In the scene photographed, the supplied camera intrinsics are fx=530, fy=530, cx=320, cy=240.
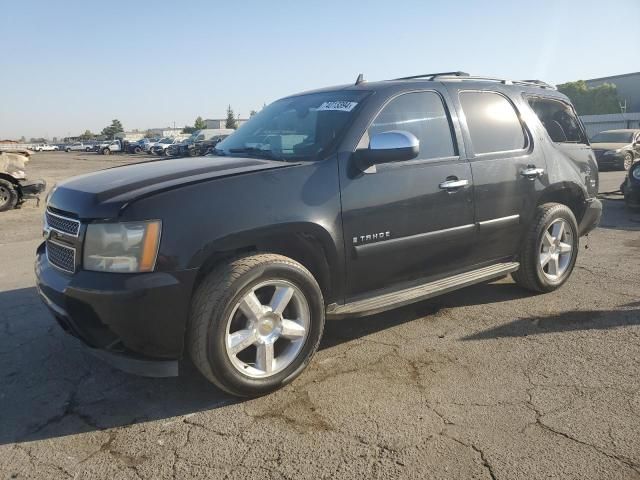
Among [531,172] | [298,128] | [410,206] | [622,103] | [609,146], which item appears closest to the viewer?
[410,206]

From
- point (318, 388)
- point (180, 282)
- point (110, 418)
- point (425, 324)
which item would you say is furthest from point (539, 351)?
point (110, 418)

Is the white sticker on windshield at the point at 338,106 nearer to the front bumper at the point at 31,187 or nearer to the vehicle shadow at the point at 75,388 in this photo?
the vehicle shadow at the point at 75,388

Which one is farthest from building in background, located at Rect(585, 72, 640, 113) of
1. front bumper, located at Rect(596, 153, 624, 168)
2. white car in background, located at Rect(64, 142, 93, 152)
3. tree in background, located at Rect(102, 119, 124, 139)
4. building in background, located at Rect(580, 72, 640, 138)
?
tree in background, located at Rect(102, 119, 124, 139)

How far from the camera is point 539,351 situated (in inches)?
142

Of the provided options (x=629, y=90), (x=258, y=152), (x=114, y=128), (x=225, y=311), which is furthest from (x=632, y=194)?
(x=114, y=128)

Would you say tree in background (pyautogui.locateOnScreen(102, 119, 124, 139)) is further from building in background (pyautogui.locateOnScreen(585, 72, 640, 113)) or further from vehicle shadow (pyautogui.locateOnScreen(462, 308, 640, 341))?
vehicle shadow (pyautogui.locateOnScreen(462, 308, 640, 341))

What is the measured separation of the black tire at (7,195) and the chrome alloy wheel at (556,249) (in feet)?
36.5

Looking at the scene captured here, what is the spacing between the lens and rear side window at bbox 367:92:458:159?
146 inches

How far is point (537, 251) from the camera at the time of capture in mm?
4613

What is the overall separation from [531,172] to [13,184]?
11.2 meters

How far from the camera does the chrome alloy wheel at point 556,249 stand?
477 centimetres

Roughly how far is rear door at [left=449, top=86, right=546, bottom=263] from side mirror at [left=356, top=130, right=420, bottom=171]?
89cm

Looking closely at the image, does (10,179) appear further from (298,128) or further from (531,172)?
(531,172)

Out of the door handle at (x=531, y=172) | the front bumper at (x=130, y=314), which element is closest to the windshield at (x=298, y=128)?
the front bumper at (x=130, y=314)
